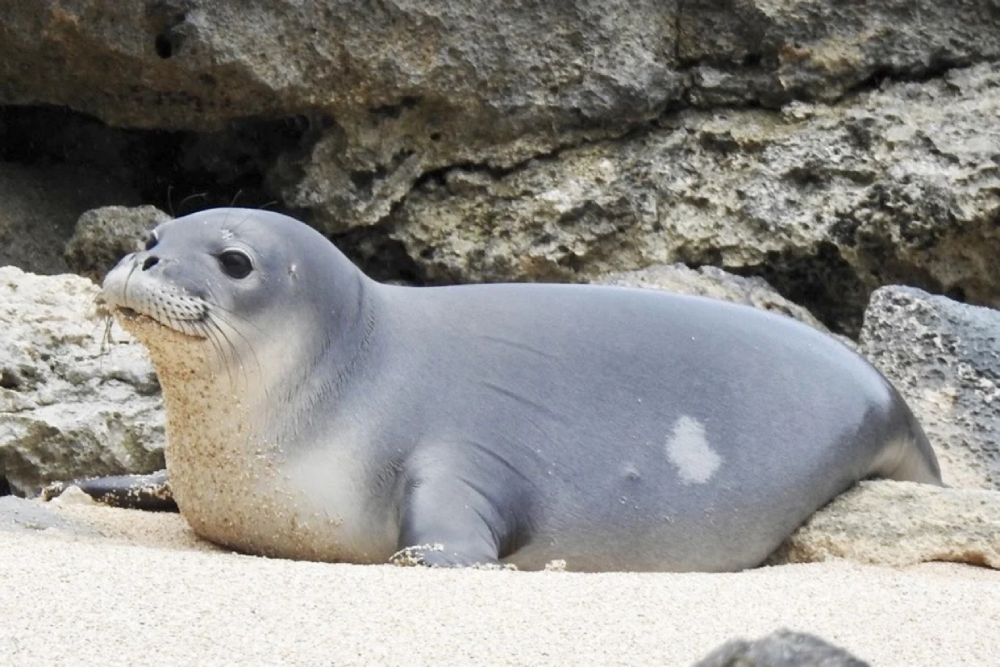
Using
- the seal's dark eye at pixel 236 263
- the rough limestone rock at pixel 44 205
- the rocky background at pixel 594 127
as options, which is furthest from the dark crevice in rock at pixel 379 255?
the seal's dark eye at pixel 236 263

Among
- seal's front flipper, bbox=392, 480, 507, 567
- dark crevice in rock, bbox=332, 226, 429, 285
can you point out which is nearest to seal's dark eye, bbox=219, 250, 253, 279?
seal's front flipper, bbox=392, 480, 507, 567

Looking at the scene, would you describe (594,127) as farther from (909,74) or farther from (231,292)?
(231,292)

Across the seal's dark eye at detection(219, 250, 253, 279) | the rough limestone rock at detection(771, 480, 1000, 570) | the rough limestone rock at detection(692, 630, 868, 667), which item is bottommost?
the rough limestone rock at detection(771, 480, 1000, 570)

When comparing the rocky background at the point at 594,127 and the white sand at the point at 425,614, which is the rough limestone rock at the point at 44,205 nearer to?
the rocky background at the point at 594,127

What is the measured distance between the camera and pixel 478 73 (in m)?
5.79

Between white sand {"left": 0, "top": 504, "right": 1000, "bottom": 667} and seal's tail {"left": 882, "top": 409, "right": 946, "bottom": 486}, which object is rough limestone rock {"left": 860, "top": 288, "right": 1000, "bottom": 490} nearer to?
seal's tail {"left": 882, "top": 409, "right": 946, "bottom": 486}

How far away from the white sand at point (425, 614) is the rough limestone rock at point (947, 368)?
194 cm

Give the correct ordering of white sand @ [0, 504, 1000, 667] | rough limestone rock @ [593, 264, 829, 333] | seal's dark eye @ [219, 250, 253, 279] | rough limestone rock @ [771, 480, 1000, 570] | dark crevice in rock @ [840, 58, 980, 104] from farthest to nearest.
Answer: dark crevice in rock @ [840, 58, 980, 104] → rough limestone rock @ [593, 264, 829, 333] → rough limestone rock @ [771, 480, 1000, 570] → seal's dark eye @ [219, 250, 253, 279] → white sand @ [0, 504, 1000, 667]

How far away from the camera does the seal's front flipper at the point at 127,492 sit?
4355mm

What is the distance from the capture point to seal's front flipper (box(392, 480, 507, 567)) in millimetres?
3426

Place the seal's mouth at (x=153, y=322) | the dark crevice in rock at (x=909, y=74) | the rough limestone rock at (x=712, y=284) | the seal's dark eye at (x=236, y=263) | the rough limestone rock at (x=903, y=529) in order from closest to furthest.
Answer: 1. the seal's mouth at (x=153, y=322)
2. the seal's dark eye at (x=236, y=263)
3. the rough limestone rock at (x=903, y=529)
4. the rough limestone rock at (x=712, y=284)
5. the dark crevice in rock at (x=909, y=74)

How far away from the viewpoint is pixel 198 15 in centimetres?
552

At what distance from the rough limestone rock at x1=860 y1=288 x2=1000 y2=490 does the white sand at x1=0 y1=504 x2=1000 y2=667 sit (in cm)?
194

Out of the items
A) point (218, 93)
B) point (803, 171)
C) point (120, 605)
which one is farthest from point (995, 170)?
point (120, 605)
